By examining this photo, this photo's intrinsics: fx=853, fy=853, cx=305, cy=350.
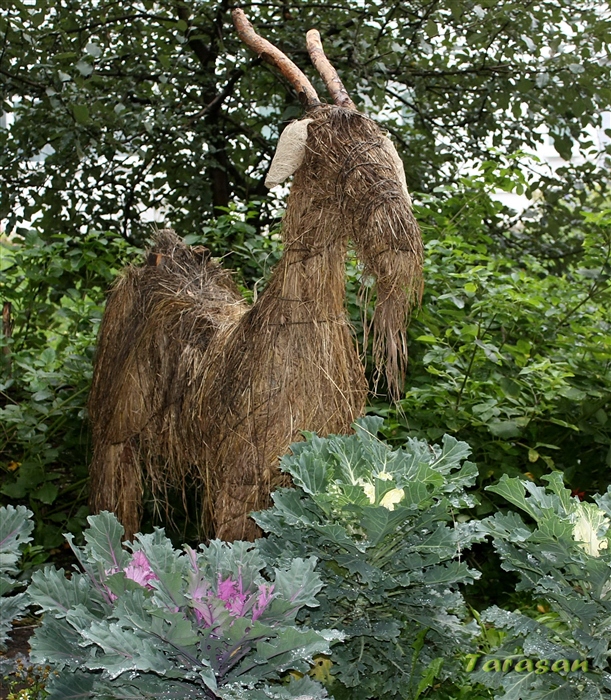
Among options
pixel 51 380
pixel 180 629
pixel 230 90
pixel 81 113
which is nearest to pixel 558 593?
pixel 180 629

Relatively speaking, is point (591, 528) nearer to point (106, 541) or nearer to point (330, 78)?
point (106, 541)

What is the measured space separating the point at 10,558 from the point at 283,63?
5.60 feet

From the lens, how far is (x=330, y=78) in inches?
103

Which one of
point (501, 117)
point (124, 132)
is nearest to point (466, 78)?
point (501, 117)

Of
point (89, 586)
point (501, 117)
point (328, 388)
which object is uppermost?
point (501, 117)

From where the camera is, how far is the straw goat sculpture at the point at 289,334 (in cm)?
240

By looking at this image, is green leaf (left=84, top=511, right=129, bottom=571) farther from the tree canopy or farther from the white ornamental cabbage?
the tree canopy

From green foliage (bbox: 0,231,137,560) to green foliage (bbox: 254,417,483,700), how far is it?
1902 mm

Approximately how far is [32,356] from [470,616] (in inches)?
99.8

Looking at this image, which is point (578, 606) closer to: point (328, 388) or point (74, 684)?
point (328, 388)

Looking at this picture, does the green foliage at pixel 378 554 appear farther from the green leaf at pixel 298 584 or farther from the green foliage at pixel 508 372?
the green foliage at pixel 508 372

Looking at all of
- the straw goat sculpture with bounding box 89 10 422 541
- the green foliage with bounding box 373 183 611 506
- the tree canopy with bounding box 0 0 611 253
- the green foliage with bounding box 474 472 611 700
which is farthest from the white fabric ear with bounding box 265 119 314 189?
the tree canopy with bounding box 0 0 611 253

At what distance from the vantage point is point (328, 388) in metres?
2.59

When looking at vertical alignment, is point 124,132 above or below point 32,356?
above
